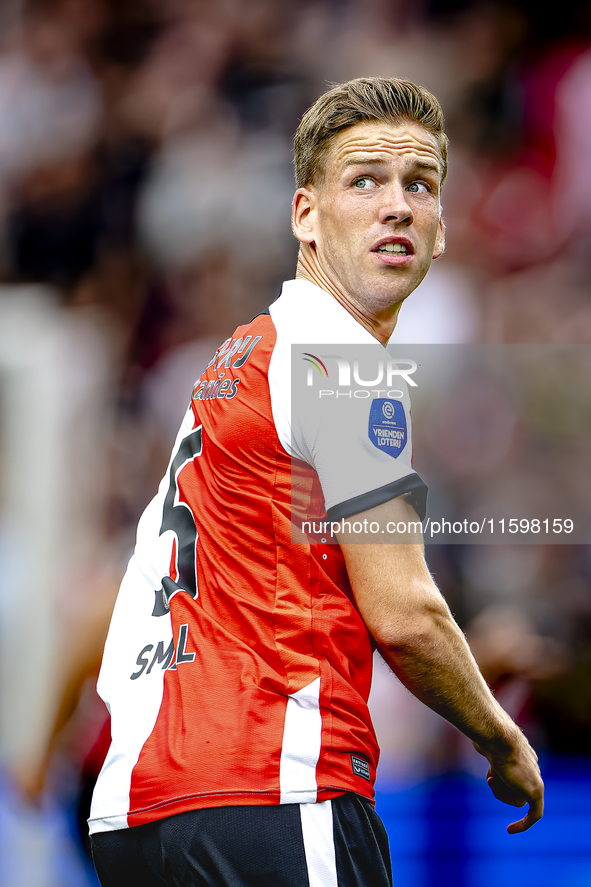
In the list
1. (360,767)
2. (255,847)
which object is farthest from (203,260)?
(255,847)

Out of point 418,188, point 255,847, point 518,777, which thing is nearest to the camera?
point 255,847

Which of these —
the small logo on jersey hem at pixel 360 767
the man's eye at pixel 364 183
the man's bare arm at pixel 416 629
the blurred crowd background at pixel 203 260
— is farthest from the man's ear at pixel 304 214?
the blurred crowd background at pixel 203 260

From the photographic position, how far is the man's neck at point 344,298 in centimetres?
196

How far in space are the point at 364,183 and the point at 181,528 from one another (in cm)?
82

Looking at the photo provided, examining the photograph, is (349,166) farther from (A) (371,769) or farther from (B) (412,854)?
(B) (412,854)

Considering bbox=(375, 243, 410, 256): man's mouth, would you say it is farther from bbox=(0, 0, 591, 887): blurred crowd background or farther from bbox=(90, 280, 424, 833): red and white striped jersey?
bbox=(0, 0, 591, 887): blurred crowd background

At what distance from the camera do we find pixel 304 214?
2.07 meters

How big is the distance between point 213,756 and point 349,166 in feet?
3.95

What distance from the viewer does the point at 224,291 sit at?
4.88 meters

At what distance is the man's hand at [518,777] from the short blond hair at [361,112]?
1245mm

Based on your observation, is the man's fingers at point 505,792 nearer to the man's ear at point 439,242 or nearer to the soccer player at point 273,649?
the soccer player at point 273,649

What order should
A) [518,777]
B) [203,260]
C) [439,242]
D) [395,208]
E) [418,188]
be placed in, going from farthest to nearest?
[203,260], [439,242], [418,188], [395,208], [518,777]

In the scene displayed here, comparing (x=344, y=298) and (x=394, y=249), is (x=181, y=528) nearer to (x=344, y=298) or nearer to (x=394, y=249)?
(x=344, y=298)

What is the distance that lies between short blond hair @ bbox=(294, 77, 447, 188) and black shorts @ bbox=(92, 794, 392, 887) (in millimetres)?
1299
